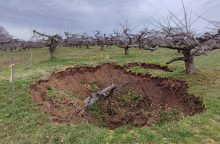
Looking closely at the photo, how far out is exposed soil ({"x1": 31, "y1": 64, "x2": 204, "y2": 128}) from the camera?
10648mm

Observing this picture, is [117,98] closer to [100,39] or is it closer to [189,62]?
[189,62]

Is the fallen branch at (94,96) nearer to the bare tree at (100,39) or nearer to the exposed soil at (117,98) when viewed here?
the exposed soil at (117,98)

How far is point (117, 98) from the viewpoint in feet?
47.1

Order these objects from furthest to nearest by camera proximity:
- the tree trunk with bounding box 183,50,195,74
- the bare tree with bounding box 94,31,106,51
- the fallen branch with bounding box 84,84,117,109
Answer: the bare tree with bounding box 94,31,106,51
the tree trunk with bounding box 183,50,195,74
the fallen branch with bounding box 84,84,117,109

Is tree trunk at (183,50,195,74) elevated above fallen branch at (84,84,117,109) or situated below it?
above

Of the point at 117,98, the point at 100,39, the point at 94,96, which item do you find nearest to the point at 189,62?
the point at 117,98

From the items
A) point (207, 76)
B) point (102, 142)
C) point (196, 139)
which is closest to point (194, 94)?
point (207, 76)

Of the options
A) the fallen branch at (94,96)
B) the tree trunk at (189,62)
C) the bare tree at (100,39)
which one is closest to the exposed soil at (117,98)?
the fallen branch at (94,96)

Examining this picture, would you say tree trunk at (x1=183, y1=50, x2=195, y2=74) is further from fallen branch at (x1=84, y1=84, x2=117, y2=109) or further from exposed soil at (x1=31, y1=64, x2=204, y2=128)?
fallen branch at (x1=84, y1=84, x2=117, y2=109)

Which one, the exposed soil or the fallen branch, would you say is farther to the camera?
the fallen branch

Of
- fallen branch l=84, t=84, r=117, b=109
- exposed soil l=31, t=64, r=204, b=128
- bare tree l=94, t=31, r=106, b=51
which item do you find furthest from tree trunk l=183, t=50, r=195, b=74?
bare tree l=94, t=31, r=106, b=51

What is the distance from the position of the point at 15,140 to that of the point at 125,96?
23.2 feet

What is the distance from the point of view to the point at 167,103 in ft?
42.9

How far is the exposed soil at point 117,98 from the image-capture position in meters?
10.6
